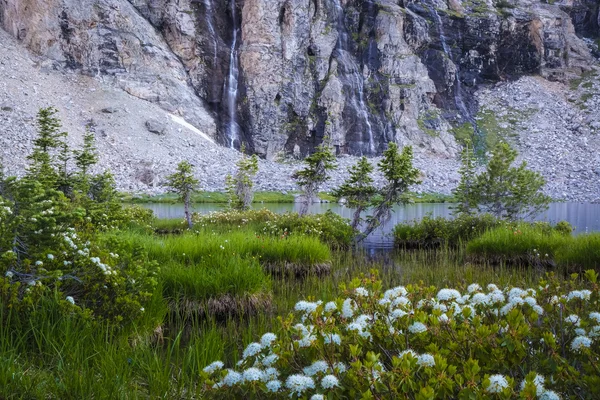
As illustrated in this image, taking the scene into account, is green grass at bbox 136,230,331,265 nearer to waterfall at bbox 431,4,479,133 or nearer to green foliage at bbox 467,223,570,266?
green foliage at bbox 467,223,570,266

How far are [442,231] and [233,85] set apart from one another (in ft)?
290

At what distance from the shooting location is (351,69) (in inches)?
4532

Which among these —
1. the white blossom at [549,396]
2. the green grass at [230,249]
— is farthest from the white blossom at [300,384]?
the green grass at [230,249]

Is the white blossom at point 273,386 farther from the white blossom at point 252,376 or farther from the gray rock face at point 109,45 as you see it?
the gray rock face at point 109,45

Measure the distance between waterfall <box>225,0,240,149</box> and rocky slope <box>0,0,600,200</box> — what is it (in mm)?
326

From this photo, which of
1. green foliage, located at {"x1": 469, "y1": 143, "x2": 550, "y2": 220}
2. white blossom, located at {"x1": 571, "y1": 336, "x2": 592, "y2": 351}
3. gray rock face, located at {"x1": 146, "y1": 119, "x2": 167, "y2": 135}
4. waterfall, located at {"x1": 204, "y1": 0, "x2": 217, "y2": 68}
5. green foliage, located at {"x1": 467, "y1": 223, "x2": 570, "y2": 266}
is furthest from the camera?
waterfall, located at {"x1": 204, "y1": 0, "x2": 217, "y2": 68}

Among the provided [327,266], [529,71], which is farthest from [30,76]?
[529,71]

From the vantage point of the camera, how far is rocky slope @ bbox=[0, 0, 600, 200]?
279 ft

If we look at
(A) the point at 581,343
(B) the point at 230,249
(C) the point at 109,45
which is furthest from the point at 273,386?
(C) the point at 109,45

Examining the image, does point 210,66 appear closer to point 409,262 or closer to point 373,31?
point 373,31

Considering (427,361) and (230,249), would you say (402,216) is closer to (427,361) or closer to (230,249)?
(230,249)

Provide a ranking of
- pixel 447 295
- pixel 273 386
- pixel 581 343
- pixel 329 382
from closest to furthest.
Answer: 1. pixel 329 382
2. pixel 273 386
3. pixel 581 343
4. pixel 447 295

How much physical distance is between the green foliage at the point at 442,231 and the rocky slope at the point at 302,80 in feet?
156

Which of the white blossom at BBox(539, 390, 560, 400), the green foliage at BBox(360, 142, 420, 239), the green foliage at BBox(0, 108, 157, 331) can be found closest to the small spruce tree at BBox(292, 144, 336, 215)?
the green foliage at BBox(360, 142, 420, 239)
